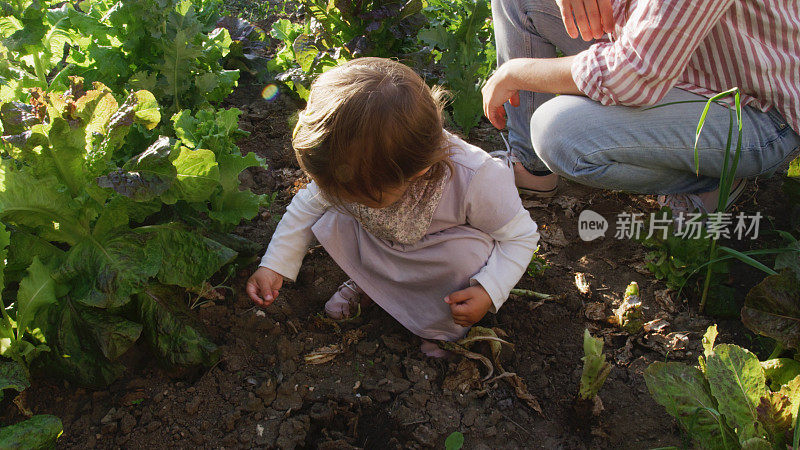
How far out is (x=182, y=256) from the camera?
6.59ft

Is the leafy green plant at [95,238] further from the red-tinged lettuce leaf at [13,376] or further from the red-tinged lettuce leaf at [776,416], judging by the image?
the red-tinged lettuce leaf at [776,416]

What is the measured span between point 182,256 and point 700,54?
1898mm

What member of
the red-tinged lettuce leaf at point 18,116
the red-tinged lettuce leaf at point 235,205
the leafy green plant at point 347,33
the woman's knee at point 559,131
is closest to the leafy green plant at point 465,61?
the leafy green plant at point 347,33

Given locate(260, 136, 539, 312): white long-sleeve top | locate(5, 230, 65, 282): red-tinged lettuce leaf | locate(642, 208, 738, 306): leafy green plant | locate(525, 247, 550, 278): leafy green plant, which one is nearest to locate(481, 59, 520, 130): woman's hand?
locate(260, 136, 539, 312): white long-sleeve top

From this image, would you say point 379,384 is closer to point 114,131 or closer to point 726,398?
point 726,398

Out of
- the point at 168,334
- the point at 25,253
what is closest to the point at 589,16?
the point at 168,334

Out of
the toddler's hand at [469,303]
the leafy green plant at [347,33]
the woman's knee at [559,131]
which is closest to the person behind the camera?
the toddler's hand at [469,303]

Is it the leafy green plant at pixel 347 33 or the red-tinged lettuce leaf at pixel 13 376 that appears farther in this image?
the leafy green plant at pixel 347 33

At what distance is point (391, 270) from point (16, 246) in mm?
1189

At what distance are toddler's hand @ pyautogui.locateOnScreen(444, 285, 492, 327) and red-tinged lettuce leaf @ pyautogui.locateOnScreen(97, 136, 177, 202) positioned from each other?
99 centimetres

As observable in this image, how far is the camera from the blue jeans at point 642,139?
7.18ft

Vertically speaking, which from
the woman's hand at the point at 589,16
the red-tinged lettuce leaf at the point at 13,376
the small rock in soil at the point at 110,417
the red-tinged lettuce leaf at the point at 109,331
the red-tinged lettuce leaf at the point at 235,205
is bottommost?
the small rock in soil at the point at 110,417

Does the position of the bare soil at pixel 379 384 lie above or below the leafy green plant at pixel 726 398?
below

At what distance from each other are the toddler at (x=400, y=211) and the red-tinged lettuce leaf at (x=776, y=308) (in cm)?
71
